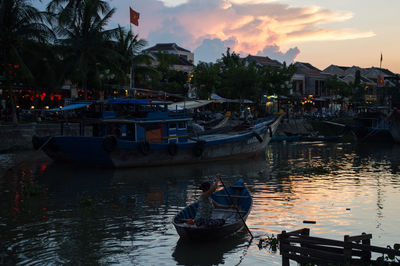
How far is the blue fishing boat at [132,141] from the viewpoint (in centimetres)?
2459

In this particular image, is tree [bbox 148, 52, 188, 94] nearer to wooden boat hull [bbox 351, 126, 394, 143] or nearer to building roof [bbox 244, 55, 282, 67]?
wooden boat hull [bbox 351, 126, 394, 143]

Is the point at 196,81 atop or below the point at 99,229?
atop

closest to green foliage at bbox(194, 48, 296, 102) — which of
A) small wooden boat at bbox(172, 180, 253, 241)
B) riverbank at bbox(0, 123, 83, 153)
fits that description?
riverbank at bbox(0, 123, 83, 153)

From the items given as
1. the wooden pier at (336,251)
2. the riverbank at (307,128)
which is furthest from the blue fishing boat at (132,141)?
the riverbank at (307,128)

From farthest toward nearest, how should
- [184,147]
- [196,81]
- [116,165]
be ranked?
[196,81], [184,147], [116,165]

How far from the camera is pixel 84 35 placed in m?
36.4

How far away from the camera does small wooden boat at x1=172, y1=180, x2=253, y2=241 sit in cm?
1109

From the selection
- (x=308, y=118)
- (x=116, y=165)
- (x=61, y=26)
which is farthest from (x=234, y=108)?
(x=116, y=165)

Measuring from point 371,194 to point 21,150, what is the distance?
2467cm

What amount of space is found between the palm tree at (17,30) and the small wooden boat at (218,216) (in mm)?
23752

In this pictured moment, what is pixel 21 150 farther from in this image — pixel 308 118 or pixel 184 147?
pixel 308 118

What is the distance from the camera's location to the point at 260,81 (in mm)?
58188

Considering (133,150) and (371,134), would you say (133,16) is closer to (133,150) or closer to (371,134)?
(133,150)

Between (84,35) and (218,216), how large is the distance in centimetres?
2707
